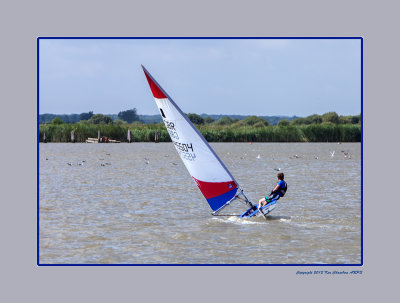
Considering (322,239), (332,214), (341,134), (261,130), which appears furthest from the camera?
(261,130)

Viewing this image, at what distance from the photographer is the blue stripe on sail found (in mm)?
22641

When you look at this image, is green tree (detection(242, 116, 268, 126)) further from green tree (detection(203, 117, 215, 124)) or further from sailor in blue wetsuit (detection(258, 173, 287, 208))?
sailor in blue wetsuit (detection(258, 173, 287, 208))

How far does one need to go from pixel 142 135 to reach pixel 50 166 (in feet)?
137

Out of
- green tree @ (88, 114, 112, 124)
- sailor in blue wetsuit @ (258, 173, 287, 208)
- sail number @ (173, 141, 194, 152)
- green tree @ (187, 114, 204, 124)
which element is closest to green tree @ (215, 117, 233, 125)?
green tree @ (187, 114, 204, 124)

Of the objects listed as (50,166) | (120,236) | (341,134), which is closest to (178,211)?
(120,236)

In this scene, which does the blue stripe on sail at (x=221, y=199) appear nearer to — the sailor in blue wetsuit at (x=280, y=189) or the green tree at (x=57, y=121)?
the sailor in blue wetsuit at (x=280, y=189)

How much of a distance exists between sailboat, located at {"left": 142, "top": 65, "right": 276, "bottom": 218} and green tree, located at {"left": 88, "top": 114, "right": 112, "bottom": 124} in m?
49.7

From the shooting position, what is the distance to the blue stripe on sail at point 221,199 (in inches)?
891

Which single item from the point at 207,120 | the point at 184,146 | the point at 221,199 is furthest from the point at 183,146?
the point at 207,120

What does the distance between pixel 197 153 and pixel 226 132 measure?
204 feet

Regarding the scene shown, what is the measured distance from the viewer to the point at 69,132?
74500 mm

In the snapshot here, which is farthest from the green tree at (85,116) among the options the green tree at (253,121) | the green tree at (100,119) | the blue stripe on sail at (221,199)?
the blue stripe on sail at (221,199)

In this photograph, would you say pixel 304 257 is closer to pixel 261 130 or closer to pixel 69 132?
pixel 69 132

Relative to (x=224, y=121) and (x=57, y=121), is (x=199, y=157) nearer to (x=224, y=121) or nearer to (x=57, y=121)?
(x=57, y=121)
